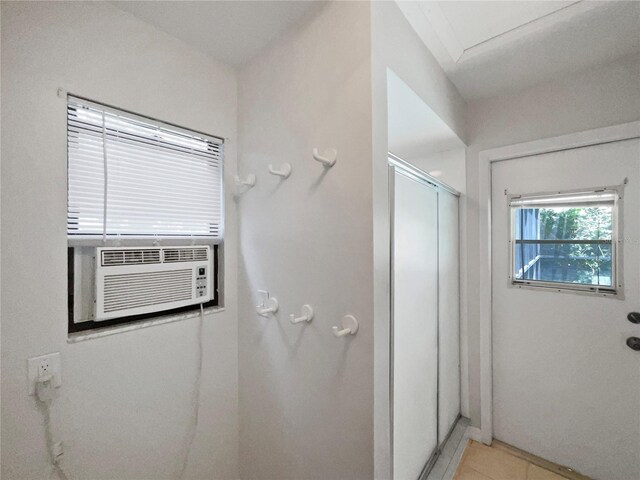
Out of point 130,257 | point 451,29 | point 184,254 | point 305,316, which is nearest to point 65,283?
point 130,257

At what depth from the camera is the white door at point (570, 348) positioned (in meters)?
1.32

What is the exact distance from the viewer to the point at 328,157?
98cm

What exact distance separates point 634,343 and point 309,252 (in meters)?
1.80

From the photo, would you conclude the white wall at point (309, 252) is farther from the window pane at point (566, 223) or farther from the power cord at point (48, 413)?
the window pane at point (566, 223)

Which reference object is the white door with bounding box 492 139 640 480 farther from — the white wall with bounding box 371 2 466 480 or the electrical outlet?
the electrical outlet

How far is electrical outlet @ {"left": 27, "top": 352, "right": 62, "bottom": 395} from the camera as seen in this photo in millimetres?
865

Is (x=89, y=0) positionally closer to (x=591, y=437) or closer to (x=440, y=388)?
Answer: (x=440, y=388)

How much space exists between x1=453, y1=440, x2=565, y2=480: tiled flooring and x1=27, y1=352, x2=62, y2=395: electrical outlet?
2.07 meters

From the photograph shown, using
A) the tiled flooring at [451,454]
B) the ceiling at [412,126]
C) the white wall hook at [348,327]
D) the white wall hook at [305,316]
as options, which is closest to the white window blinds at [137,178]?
the white wall hook at [305,316]

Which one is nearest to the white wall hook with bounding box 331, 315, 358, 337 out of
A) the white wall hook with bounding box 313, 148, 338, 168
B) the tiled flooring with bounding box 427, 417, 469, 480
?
the white wall hook with bounding box 313, 148, 338, 168

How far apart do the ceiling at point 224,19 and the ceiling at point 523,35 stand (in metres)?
0.50

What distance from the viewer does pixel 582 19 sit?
1.10m

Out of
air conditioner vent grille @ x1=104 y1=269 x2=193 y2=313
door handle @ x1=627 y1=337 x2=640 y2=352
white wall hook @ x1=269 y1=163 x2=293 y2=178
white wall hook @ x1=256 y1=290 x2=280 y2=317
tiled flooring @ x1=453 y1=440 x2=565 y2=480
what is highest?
white wall hook @ x1=269 y1=163 x2=293 y2=178

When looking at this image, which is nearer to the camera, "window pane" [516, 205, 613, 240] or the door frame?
"window pane" [516, 205, 613, 240]
